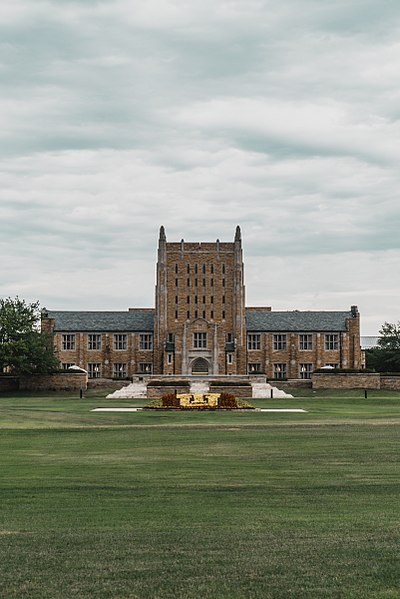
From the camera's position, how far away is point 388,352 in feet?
309

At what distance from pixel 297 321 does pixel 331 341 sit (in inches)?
180

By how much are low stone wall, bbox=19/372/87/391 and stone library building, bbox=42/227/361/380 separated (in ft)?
61.4

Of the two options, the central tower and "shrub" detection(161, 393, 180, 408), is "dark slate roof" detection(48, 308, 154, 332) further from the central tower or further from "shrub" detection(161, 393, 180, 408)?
"shrub" detection(161, 393, 180, 408)

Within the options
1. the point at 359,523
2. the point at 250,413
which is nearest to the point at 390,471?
the point at 359,523

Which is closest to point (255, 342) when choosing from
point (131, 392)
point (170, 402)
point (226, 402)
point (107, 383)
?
point (107, 383)

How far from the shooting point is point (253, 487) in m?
15.3

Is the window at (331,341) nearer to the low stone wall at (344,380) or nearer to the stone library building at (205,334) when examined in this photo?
the stone library building at (205,334)

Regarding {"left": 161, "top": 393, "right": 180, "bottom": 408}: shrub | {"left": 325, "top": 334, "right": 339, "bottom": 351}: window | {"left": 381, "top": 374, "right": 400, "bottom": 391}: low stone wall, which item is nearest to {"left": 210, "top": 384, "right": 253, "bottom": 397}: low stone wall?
{"left": 161, "top": 393, "right": 180, "bottom": 408}: shrub

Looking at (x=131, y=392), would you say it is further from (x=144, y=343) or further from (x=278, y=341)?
(x=278, y=341)

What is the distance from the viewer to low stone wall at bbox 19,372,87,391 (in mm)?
76688

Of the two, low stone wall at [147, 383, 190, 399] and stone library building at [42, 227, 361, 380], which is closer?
low stone wall at [147, 383, 190, 399]

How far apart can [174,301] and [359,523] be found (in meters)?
85.8

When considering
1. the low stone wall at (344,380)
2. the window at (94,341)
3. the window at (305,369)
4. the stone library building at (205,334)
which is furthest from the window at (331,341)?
the window at (94,341)

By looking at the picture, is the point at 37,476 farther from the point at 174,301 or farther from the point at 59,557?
the point at 174,301
